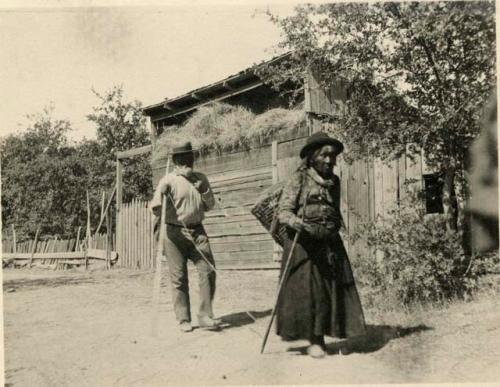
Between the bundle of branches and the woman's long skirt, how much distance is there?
5204mm

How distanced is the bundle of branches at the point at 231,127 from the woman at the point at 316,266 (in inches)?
196

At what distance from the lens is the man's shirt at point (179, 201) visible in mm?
5281

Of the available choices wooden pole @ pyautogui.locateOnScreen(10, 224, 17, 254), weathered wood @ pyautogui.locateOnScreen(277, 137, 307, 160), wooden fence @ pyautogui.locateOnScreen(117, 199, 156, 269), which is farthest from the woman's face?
wooden pole @ pyautogui.locateOnScreen(10, 224, 17, 254)

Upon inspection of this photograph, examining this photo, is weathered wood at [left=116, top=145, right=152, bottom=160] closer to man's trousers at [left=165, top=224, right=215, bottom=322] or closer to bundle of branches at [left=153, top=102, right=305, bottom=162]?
bundle of branches at [left=153, top=102, right=305, bottom=162]

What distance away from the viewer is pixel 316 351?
13.6 ft

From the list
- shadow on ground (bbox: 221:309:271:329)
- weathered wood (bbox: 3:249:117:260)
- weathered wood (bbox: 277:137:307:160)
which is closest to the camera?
shadow on ground (bbox: 221:309:271:329)

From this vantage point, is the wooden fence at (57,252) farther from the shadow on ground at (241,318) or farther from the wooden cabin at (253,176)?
the shadow on ground at (241,318)

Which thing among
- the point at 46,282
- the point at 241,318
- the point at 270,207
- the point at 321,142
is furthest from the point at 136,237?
the point at 321,142

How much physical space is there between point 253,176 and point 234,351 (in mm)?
5707

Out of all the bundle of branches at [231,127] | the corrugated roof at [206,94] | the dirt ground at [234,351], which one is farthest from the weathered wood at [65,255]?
the dirt ground at [234,351]

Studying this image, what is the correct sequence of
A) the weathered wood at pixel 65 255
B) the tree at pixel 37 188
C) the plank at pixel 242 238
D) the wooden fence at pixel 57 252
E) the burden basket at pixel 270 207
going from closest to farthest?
1. the burden basket at pixel 270 207
2. the plank at pixel 242 238
3. the weathered wood at pixel 65 255
4. the wooden fence at pixel 57 252
5. the tree at pixel 37 188

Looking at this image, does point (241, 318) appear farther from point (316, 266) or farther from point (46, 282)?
point (46, 282)

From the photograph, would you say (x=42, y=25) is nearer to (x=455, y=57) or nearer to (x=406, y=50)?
(x=406, y=50)

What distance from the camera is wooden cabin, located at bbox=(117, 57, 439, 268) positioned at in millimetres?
8656
